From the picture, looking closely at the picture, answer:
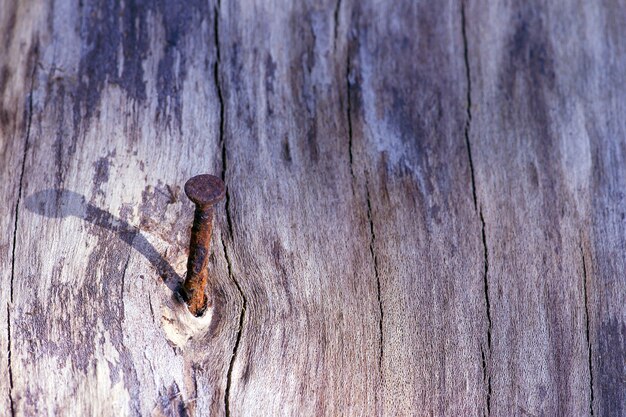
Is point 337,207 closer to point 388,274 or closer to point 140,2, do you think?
point 388,274

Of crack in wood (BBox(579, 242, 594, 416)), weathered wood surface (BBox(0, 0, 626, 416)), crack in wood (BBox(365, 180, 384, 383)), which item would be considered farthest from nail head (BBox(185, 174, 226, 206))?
crack in wood (BBox(579, 242, 594, 416))

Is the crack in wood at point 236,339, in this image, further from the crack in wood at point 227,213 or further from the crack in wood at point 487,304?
the crack in wood at point 487,304

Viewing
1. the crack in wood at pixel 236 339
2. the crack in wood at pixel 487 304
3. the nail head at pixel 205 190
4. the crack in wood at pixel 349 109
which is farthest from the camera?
the crack in wood at pixel 349 109

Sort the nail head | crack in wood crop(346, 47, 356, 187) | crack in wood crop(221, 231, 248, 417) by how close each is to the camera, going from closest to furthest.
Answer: the nail head, crack in wood crop(221, 231, 248, 417), crack in wood crop(346, 47, 356, 187)

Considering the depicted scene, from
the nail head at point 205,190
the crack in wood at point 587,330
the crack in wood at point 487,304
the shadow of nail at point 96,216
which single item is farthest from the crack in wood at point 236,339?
the crack in wood at point 587,330

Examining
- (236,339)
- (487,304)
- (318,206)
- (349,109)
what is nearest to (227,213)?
(318,206)

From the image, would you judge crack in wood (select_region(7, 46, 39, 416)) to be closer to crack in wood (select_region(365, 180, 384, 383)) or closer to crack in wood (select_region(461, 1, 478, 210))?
crack in wood (select_region(365, 180, 384, 383))

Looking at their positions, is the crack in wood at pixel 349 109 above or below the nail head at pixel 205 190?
above
